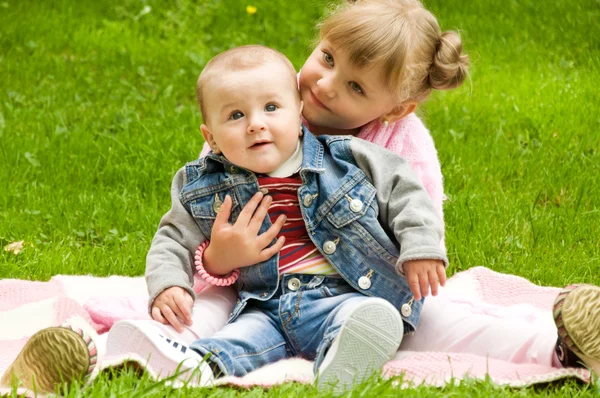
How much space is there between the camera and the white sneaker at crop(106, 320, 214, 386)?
2598 millimetres

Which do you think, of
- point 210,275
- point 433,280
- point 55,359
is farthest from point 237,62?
point 55,359

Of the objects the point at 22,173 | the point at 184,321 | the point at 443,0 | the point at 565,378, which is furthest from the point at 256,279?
the point at 443,0

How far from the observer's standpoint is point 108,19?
8.00 metres

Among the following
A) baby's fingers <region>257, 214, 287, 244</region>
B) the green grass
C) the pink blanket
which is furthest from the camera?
the green grass

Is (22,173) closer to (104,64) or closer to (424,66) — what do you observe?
(104,64)

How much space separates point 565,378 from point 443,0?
6.15 meters

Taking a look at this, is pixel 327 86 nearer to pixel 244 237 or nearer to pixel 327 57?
pixel 327 57

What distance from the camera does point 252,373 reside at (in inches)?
110

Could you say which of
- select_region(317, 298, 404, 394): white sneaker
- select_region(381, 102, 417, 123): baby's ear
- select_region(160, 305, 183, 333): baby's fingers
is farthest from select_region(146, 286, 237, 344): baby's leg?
select_region(381, 102, 417, 123): baby's ear

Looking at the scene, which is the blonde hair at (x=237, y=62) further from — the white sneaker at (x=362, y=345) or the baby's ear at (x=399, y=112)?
the white sneaker at (x=362, y=345)

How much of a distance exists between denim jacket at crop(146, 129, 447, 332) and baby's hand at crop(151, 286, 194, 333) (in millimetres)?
22

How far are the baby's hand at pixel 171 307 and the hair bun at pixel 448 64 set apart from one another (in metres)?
1.16

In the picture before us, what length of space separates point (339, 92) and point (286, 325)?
81cm

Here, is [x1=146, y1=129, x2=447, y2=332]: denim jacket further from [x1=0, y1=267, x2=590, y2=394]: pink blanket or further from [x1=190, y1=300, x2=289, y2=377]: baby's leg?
[x1=0, y1=267, x2=590, y2=394]: pink blanket
